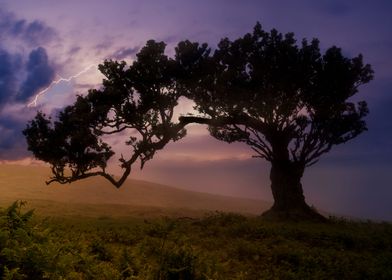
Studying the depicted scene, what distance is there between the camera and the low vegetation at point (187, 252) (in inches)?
354

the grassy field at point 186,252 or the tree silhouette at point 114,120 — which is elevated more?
the tree silhouette at point 114,120

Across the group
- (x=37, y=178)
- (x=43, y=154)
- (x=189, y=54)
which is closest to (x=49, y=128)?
(x=43, y=154)

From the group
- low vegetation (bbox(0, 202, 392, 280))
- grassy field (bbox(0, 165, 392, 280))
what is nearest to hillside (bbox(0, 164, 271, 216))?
low vegetation (bbox(0, 202, 392, 280))

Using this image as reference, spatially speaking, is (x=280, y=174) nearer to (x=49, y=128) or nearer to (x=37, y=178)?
(x=49, y=128)

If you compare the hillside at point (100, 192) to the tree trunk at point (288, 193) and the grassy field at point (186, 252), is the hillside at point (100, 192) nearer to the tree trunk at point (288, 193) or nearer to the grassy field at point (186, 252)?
the tree trunk at point (288, 193)

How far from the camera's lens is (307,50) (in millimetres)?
30953

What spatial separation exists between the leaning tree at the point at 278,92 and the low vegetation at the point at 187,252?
295 inches

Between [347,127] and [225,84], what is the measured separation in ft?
28.0

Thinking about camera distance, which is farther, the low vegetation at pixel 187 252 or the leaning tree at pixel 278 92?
the leaning tree at pixel 278 92

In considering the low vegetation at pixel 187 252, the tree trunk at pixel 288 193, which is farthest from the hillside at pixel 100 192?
the low vegetation at pixel 187 252

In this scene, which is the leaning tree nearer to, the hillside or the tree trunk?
the tree trunk

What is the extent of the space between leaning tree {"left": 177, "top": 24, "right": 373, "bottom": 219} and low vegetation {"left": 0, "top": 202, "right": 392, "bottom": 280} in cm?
750

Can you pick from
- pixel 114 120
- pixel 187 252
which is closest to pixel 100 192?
pixel 114 120

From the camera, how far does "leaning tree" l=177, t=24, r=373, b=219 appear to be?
3073 cm
